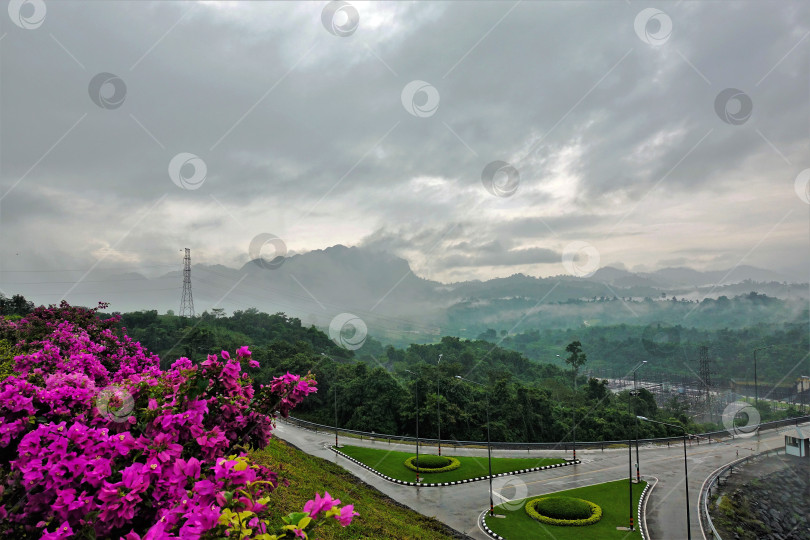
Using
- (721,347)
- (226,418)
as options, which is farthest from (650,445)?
(721,347)

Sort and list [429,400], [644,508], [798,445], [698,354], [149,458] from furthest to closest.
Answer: [698,354]
[429,400]
[798,445]
[644,508]
[149,458]

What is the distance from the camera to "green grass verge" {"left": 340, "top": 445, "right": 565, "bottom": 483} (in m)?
30.0

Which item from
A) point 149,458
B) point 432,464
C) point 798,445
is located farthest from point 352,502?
point 798,445

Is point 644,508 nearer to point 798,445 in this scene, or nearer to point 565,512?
point 565,512

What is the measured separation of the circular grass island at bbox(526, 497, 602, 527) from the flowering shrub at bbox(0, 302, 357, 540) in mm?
22067

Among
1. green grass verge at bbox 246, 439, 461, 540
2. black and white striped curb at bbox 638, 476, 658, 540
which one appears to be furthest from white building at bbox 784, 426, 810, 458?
green grass verge at bbox 246, 439, 461, 540

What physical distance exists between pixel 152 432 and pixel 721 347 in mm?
188376

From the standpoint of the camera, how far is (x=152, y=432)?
4.87 meters

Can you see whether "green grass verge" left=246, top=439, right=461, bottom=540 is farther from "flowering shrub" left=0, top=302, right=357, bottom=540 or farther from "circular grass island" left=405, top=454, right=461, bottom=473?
"flowering shrub" left=0, top=302, right=357, bottom=540

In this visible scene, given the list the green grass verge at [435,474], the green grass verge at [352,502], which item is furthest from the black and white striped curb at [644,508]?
the green grass verge at [352,502]

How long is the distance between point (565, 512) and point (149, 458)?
23941 millimetres

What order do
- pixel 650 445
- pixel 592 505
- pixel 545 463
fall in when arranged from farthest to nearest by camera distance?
pixel 650 445, pixel 545 463, pixel 592 505

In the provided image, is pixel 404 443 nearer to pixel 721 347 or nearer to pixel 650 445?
pixel 650 445

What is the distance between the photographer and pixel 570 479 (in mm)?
30203
